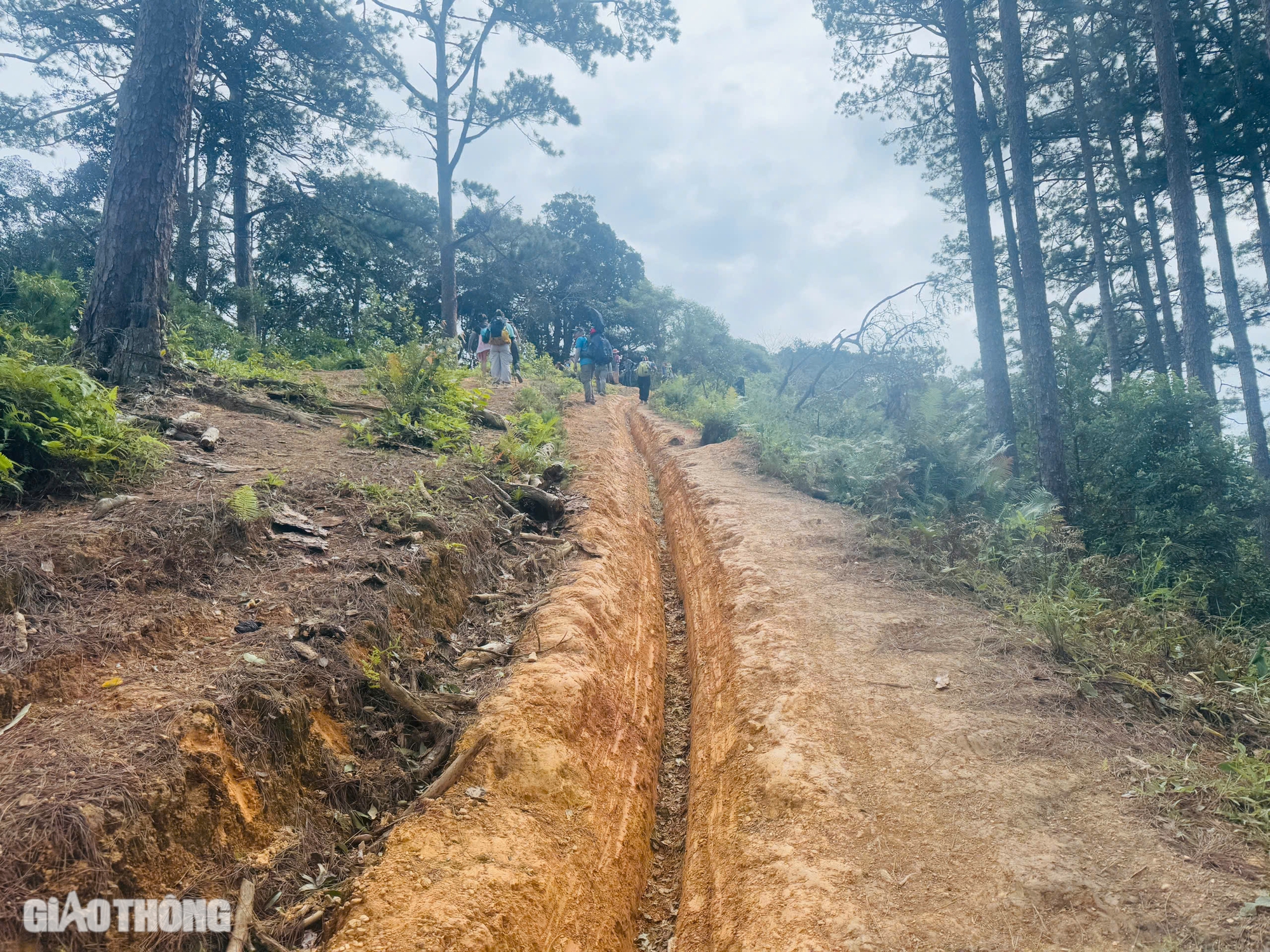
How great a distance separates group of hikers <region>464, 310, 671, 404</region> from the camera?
52.4 feet

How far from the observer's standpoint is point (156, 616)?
347 cm

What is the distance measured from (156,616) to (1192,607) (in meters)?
8.23

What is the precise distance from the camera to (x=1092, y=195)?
15695 millimetres

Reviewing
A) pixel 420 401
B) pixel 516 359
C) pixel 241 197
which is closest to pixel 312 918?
pixel 420 401

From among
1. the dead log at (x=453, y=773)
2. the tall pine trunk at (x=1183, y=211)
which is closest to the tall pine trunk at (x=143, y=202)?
the dead log at (x=453, y=773)

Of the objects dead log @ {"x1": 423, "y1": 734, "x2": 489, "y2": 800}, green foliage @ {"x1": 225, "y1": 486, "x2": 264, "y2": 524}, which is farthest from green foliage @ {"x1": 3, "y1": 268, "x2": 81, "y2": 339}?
dead log @ {"x1": 423, "y1": 734, "x2": 489, "y2": 800}

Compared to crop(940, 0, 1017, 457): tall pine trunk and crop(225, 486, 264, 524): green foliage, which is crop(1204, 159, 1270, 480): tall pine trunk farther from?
crop(225, 486, 264, 524): green foliage

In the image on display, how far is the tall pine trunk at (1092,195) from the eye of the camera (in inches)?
601

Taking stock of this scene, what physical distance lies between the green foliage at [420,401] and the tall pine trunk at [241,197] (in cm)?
1054

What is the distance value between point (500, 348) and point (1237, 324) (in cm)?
1609

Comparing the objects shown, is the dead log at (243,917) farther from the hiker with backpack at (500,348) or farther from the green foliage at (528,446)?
the hiker with backpack at (500,348)

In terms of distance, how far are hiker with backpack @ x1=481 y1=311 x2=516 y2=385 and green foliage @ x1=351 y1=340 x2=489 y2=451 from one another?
631 centimetres

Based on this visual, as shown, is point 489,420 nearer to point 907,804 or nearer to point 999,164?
point 907,804

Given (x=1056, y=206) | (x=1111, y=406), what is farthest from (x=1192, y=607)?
(x=1056, y=206)
